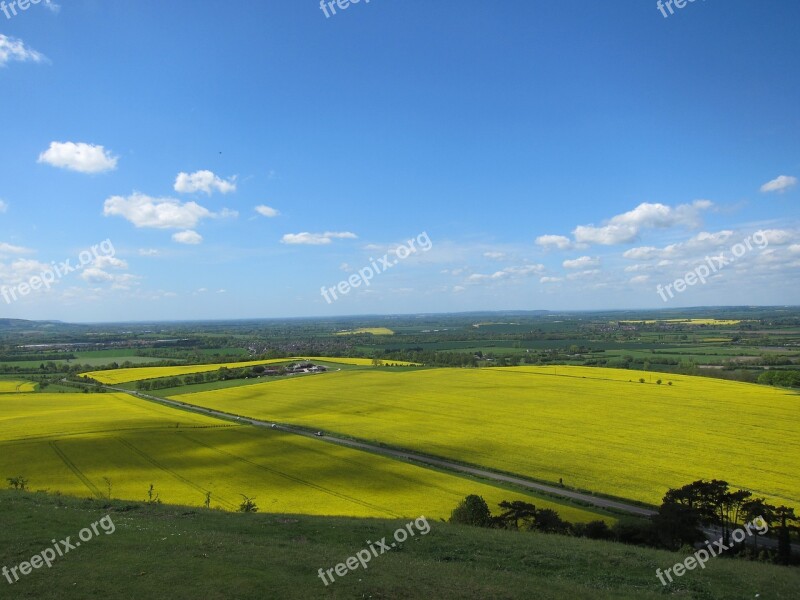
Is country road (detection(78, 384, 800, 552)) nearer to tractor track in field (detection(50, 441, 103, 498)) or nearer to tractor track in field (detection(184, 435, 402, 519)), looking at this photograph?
tractor track in field (detection(184, 435, 402, 519))

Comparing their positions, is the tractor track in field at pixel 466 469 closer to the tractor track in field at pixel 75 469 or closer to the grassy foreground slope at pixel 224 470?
the grassy foreground slope at pixel 224 470

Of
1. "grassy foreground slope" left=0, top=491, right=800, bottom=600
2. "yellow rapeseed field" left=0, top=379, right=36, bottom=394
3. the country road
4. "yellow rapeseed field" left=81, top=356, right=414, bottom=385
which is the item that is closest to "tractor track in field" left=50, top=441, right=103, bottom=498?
"grassy foreground slope" left=0, top=491, right=800, bottom=600

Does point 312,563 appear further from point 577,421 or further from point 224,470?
point 577,421

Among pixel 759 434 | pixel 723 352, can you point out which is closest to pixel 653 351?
pixel 723 352

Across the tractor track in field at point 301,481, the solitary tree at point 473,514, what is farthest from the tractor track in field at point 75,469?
the solitary tree at point 473,514

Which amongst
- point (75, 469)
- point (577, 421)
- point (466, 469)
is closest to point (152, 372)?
point (75, 469)

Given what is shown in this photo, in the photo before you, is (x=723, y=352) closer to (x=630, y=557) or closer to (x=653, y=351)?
(x=653, y=351)
